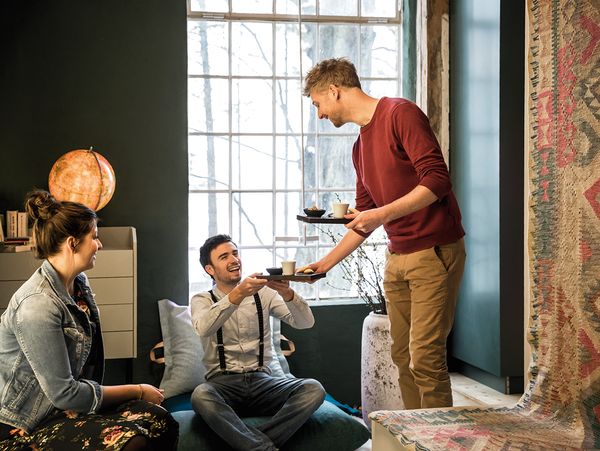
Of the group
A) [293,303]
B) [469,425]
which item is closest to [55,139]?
[293,303]

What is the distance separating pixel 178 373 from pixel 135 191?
1102mm

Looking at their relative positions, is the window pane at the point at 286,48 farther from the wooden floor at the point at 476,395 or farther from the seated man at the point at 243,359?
the wooden floor at the point at 476,395

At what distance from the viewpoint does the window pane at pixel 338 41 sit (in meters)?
4.92

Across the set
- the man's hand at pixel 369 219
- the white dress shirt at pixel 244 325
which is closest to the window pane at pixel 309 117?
the white dress shirt at pixel 244 325

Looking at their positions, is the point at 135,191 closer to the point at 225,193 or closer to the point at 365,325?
the point at 225,193

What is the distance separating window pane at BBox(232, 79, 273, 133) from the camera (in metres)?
4.88

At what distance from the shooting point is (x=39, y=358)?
2432 mm

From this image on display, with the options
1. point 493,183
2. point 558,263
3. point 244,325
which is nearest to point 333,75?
point 558,263

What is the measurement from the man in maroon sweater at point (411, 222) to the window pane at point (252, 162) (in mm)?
1910

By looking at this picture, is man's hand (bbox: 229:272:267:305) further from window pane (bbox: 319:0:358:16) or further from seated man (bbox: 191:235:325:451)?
window pane (bbox: 319:0:358:16)

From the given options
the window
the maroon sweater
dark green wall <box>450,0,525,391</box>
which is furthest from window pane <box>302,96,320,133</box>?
the maroon sweater

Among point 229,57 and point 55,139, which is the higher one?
point 229,57

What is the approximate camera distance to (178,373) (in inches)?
170

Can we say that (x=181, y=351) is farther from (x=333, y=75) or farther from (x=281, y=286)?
(x=333, y=75)
